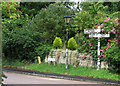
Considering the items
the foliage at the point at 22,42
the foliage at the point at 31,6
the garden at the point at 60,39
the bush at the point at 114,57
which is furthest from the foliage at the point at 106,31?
the foliage at the point at 31,6

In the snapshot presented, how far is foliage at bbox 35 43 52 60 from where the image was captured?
72.6ft

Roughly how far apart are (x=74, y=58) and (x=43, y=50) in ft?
14.7

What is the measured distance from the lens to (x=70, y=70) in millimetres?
17844

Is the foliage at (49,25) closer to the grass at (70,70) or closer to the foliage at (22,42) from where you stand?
the foliage at (22,42)

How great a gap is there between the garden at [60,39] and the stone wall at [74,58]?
0.99ft

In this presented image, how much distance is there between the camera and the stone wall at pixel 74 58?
1758 cm

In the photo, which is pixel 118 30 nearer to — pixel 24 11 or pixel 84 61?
pixel 84 61

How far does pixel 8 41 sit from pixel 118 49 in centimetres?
1151

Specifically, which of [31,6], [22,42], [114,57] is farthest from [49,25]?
[114,57]

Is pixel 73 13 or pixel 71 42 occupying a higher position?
pixel 73 13

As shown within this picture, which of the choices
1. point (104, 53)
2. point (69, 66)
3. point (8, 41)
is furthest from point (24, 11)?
point (104, 53)

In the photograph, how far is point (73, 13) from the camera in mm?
27734

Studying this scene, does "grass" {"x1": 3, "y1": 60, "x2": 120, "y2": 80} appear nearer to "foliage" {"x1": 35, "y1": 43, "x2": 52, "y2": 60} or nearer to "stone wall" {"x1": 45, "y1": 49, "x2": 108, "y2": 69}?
"stone wall" {"x1": 45, "y1": 49, "x2": 108, "y2": 69}

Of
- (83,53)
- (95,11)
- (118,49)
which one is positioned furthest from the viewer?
(95,11)
